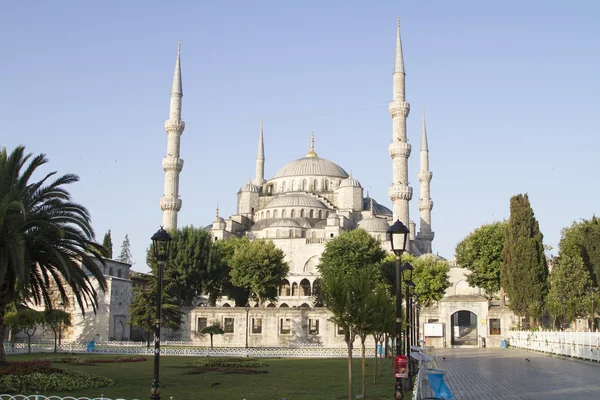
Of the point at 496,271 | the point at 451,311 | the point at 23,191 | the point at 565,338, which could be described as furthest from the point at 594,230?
the point at 23,191

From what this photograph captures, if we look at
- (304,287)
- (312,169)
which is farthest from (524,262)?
(312,169)

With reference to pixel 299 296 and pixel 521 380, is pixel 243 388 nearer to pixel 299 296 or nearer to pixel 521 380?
pixel 521 380

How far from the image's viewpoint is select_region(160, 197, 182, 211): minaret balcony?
204ft

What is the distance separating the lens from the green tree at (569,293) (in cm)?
3612

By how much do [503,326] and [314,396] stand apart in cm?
3012

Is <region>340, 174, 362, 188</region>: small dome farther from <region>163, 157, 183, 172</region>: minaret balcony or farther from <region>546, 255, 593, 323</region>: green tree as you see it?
<region>546, 255, 593, 323</region>: green tree

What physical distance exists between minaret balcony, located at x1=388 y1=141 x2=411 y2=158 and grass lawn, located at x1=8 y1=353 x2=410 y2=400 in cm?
3934

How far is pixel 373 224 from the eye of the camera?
70250mm

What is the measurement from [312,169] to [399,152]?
2376 cm

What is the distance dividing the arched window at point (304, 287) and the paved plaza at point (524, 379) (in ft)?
132

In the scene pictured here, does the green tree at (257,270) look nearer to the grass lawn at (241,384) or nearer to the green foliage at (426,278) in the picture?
the green foliage at (426,278)

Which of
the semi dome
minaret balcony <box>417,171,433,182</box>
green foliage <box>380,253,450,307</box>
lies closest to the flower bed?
green foliage <box>380,253,450,307</box>

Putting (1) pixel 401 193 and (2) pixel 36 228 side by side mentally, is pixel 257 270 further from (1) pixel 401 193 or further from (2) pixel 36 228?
(2) pixel 36 228

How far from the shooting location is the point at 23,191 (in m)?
17.5
